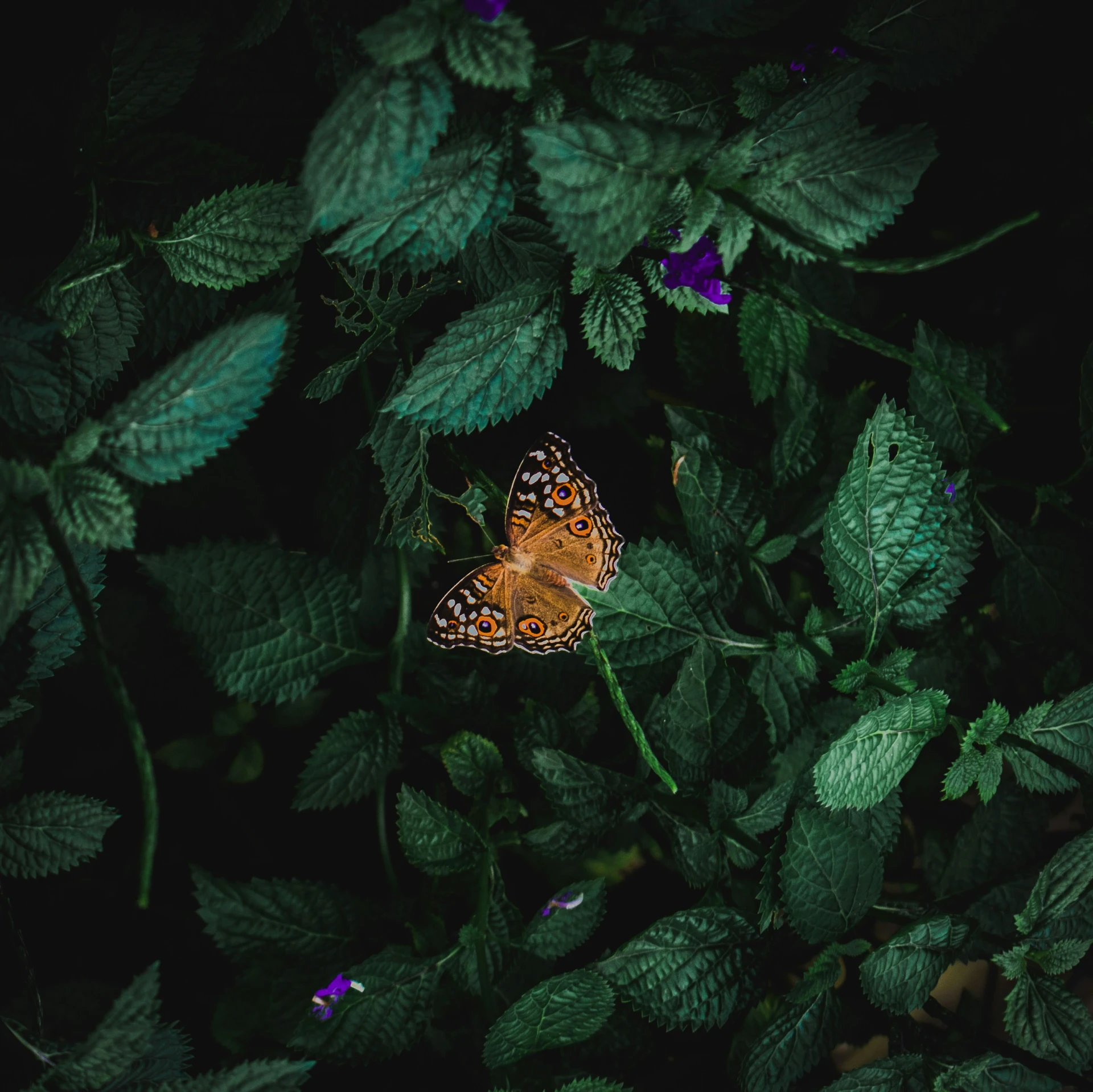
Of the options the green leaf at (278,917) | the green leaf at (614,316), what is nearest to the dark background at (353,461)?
the green leaf at (278,917)

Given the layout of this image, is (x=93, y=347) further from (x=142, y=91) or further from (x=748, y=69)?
(x=748, y=69)

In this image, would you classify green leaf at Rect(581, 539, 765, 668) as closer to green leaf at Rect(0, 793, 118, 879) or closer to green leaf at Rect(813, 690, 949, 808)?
green leaf at Rect(813, 690, 949, 808)

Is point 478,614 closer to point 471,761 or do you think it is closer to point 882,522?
point 471,761

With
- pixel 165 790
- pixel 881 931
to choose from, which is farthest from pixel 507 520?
pixel 881 931

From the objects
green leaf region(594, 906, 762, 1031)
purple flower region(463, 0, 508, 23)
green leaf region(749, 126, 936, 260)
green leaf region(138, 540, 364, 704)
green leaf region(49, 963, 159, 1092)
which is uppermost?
purple flower region(463, 0, 508, 23)

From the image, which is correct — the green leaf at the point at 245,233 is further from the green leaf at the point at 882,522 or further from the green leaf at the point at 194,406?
the green leaf at the point at 882,522

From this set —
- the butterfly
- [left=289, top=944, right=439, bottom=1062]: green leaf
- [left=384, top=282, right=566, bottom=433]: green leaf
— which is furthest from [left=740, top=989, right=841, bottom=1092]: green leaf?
[left=384, top=282, right=566, bottom=433]: green leaf
